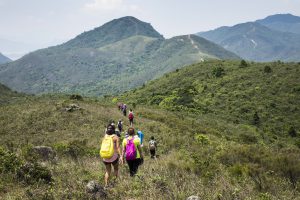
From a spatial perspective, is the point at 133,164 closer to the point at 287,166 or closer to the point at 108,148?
the point at 108,148

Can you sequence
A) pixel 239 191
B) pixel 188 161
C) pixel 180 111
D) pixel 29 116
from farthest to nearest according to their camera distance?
pixel 180 111
pixel 29 116
pixel 188 161
pixel 239 191

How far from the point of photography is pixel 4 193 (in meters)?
7.19

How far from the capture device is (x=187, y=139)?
2200cm

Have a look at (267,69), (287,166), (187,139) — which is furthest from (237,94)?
(287,166)

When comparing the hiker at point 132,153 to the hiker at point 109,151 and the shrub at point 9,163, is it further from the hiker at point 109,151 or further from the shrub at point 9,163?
the shrub at point 9,163

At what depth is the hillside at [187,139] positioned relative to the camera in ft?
23.4

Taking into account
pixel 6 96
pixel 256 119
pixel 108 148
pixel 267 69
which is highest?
pixel 108 148

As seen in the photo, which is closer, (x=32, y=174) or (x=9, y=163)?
(x=32, y=174)

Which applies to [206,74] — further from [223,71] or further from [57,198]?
[57,198]

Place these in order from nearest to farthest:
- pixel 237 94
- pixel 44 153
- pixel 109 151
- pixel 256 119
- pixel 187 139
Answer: pixel 109 151 → pixel 44 153 → pixel 187 139 → pixel 256 119 → pixel 237 94

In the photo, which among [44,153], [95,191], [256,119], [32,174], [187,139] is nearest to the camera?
[95,191]

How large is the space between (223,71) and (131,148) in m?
66.2

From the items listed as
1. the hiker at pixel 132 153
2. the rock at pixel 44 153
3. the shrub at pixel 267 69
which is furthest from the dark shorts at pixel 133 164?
the shrub at pixel 267 69

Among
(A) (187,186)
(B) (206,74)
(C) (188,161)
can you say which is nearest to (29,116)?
(C) (188,161)
